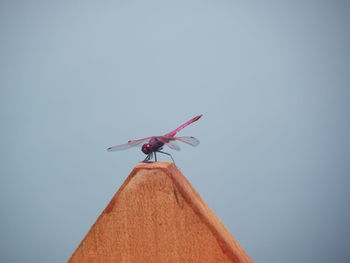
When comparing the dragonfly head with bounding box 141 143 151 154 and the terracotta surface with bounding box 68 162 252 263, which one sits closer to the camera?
the terracotta surface with bounding box 68 162 252 263

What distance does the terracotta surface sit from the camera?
3.07ft

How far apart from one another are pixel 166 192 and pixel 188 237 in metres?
0.10

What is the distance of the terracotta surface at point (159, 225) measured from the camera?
936 mm

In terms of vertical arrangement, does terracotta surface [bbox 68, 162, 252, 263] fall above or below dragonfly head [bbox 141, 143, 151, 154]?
below

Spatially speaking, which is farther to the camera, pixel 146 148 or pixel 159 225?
pixel 146 148

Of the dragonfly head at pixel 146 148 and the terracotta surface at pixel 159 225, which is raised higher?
the dragonfly head at pixel 146 148

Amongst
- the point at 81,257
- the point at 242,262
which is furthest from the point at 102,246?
the point at 242,262

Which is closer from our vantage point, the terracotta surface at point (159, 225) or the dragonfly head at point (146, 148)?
the terracotta surface at point (159, 225)

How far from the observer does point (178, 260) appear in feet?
3.12

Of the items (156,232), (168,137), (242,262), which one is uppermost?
(168,137)

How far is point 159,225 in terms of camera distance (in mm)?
952

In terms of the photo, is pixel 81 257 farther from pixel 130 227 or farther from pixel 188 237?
pixel 188 237

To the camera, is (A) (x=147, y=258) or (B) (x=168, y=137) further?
(B) (x=168, y=137)

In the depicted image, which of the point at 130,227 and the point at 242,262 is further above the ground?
the point at 130,227
